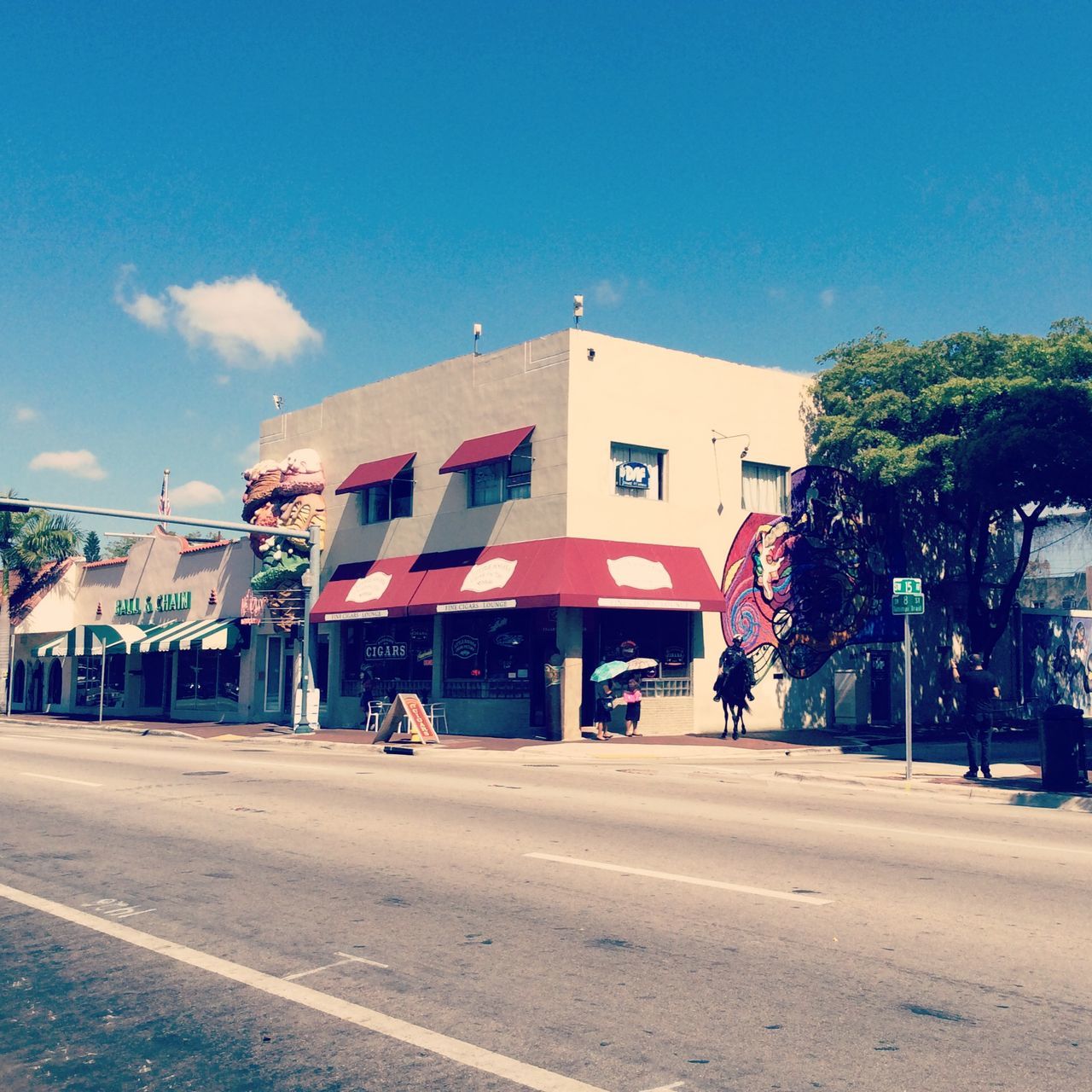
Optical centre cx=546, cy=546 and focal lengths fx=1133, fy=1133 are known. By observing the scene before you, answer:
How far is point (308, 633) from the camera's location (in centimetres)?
3003

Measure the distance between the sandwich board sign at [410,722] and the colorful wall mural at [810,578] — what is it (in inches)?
316

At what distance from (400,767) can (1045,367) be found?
56.9 feet

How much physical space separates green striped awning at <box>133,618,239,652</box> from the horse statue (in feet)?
51.9

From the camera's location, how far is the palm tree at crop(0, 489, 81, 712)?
1740 inches

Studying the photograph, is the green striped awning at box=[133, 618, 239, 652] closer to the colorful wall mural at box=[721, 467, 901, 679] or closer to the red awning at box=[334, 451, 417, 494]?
the red awning at box=[334, 451, 417, 494]

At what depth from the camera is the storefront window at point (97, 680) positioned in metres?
42.0

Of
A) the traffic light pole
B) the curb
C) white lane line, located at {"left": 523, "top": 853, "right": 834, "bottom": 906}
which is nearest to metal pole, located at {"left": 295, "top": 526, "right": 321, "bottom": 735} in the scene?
the traffic light pole

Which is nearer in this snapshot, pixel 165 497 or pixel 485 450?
pixel 485 450

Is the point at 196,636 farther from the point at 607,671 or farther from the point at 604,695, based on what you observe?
the point at 607,671

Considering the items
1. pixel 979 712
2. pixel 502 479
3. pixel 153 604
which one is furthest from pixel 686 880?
pixel 153 604

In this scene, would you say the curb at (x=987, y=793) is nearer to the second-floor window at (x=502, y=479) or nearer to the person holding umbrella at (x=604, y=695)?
the person holding umbrella at (x=604, y=695)

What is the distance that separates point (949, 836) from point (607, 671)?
14049mm

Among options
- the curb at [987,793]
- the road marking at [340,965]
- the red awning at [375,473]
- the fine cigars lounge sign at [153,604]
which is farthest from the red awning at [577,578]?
the road marking at [340,965]

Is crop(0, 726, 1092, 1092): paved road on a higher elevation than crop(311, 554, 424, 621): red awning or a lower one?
lower
